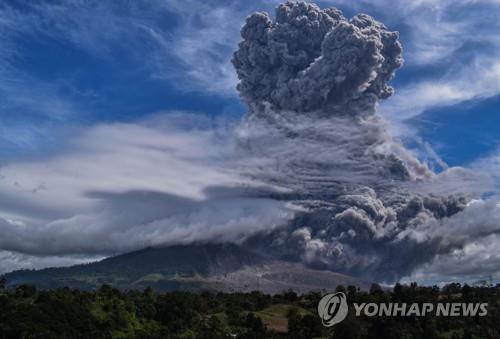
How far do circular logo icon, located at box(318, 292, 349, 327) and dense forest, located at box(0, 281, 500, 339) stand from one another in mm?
1668

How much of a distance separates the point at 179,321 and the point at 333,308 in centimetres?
3336

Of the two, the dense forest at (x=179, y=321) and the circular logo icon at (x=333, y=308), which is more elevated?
the circular logo icon at (x=333, y=308)

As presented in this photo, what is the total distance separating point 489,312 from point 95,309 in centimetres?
8638

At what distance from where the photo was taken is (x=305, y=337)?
113000mm

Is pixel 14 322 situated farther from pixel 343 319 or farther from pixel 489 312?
pixel 489 312

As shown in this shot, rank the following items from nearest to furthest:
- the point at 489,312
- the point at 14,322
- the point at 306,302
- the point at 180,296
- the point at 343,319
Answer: the point at 14,322
the point at 343,319
the point at 489,312
the point at 180,296
the point at 306,302

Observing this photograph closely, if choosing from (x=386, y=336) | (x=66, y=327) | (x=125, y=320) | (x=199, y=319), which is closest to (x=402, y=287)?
(x=386, y=336)

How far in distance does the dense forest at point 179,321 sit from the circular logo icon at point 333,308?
1.67m

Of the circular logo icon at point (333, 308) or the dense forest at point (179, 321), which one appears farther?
the circular logo icon at point (333, 308)

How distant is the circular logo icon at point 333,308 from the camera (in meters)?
116

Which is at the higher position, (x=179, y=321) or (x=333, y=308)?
(x=333, y=308)

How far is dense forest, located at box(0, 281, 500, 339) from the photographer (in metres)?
100

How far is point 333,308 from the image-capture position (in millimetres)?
121125

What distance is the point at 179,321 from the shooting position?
121 m
